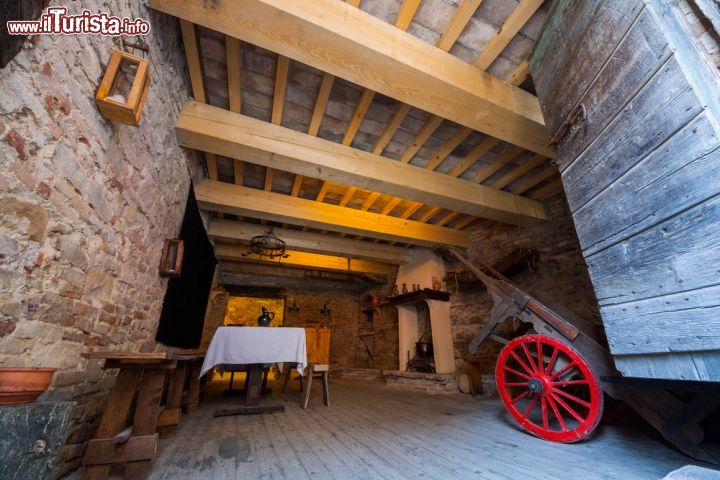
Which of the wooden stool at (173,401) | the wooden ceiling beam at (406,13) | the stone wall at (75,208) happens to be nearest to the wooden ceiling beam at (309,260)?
the wooden stool at (173,401)

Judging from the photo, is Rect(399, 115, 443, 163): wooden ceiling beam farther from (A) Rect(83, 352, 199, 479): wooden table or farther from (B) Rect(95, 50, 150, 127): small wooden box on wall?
→ (A) Rect(83, 352, 199, 479): wooden table

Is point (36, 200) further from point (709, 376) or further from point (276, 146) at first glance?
point (709, 376)

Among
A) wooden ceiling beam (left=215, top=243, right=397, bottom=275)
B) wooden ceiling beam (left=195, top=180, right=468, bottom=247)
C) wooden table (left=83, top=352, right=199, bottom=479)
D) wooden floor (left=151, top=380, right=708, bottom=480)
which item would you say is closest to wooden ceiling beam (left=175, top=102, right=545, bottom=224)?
wooden ceiling beam (left=195, top=180, right=468, bottom=247)

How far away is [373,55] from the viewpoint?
197cm

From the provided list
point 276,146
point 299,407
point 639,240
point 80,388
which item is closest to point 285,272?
point 299,407

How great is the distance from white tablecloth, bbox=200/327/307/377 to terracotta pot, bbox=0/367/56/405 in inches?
82.4

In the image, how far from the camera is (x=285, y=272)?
7473 mm

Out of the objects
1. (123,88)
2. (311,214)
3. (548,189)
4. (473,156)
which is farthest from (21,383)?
(548,189)

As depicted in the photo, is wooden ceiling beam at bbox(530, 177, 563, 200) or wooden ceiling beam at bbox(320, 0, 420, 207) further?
wooden ceiling beam at bbox(530, 177, 563, 200)

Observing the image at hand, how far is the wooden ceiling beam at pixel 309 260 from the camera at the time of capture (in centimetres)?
590

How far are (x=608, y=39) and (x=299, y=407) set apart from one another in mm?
4193

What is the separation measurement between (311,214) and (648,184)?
142 inches

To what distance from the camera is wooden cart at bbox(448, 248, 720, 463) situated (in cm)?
174

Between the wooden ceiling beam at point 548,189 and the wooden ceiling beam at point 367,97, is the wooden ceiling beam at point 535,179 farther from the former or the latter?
the wooden ceiling beam at point 367,97
